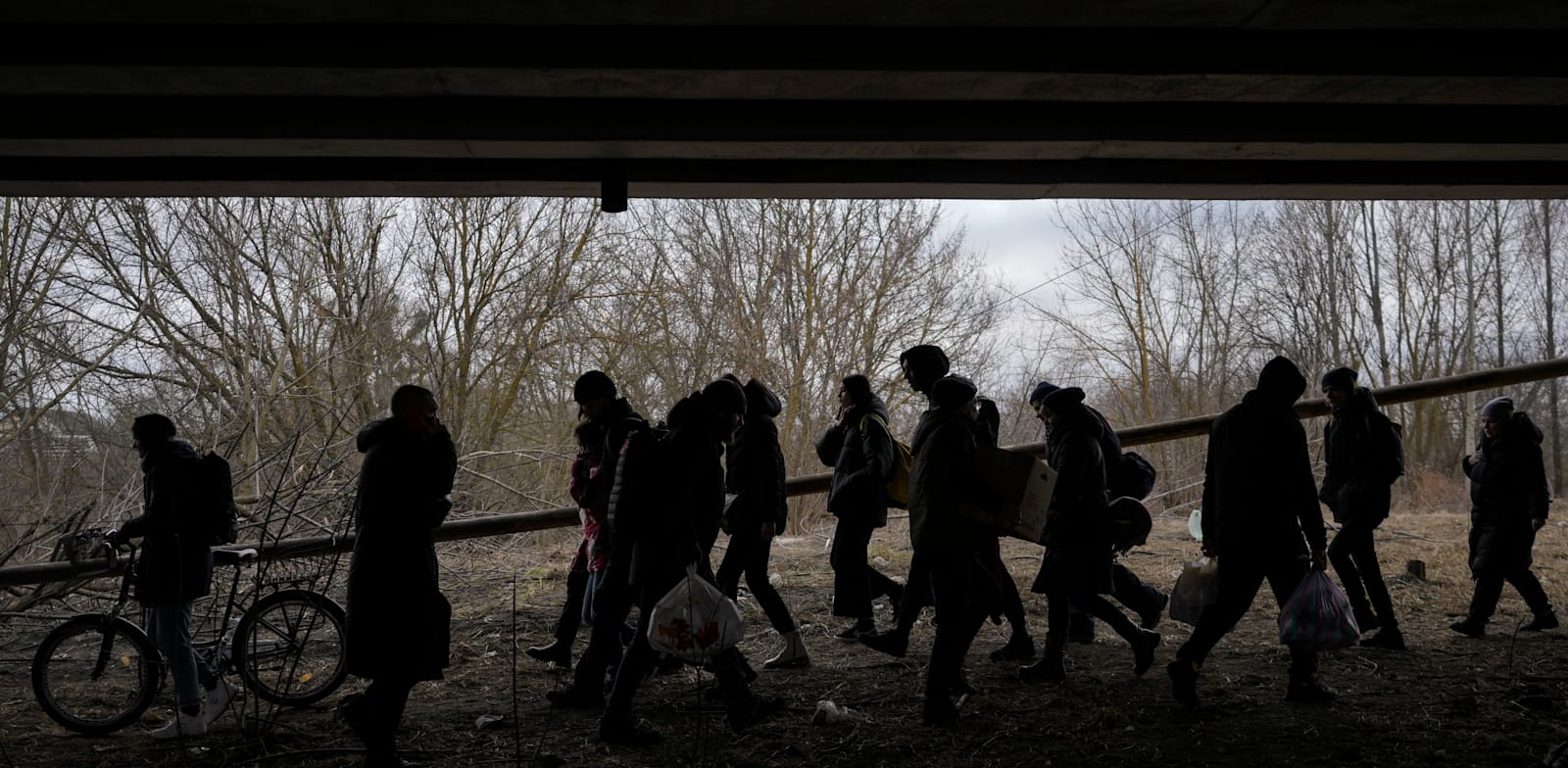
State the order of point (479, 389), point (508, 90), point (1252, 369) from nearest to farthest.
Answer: point (508, 90)
point (479, 389)
point (1252, 369)

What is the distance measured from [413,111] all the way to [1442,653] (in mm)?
7127

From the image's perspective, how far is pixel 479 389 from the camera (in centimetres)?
1680

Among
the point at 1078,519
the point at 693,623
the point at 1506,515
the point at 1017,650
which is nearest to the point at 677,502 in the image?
the point at 693,623

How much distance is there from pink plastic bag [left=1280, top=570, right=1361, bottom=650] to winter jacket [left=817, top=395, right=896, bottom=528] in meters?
2.54

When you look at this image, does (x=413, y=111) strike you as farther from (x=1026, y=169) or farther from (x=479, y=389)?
(x=479, y=389)

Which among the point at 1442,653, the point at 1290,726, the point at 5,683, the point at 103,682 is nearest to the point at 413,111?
the point at 103,682

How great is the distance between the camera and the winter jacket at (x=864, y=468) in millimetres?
7344

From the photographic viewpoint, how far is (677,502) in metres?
5.44

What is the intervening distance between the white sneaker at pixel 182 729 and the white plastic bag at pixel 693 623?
102 inches

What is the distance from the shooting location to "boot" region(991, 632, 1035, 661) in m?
7.08

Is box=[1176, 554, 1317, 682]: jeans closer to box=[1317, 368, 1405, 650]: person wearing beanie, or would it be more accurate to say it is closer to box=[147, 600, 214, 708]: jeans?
box=[1317, 368, 1405, 650]: person wearing beanie

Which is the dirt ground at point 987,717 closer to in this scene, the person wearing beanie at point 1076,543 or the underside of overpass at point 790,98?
the person wearing beanie at point 1076,543

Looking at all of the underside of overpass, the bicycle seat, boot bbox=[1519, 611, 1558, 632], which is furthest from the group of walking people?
the underside of overpass

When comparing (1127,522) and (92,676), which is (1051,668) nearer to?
(1127,522)
